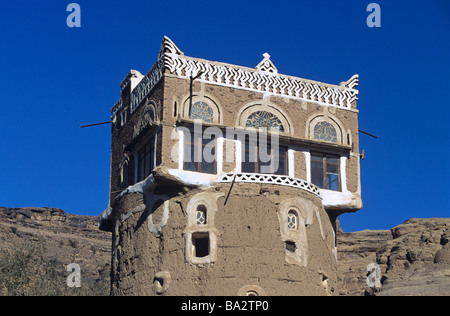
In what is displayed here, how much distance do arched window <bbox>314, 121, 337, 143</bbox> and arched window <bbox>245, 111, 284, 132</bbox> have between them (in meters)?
1.56

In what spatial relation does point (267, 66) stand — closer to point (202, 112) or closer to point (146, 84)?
point (202, 112)

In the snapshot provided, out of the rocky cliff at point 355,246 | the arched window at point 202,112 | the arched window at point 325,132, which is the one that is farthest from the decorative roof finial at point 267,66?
the rocky cliff at point 355,246

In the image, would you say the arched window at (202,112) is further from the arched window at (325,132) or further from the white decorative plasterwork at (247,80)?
the arched window at (325,132)

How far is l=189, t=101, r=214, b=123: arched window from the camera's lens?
32.6 m

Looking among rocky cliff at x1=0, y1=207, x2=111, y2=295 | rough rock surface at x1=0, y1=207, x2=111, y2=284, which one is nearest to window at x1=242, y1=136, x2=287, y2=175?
rocky cliff at x1=0, y1=207, x2=111, y2=295

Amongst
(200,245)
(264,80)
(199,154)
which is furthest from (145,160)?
(264,80)

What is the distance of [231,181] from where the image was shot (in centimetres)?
3175

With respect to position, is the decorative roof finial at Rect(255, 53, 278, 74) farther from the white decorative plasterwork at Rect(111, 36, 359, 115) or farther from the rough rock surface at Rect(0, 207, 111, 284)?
the rough rock surface at Rect(0, 207, 111, 284)

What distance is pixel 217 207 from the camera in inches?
1235

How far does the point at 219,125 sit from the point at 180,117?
1.48m

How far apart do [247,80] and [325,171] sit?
461cm

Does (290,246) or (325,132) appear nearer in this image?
(290,246)

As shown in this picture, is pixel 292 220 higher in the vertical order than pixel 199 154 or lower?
lower
